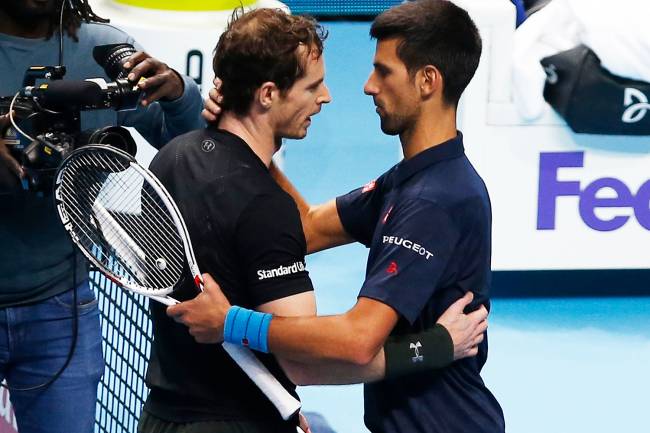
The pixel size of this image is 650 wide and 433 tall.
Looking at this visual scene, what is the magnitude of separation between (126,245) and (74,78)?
53cm

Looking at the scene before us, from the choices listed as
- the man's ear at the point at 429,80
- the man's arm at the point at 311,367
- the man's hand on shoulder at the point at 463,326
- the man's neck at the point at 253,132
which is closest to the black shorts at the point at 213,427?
the man's arm at the point at 311,367

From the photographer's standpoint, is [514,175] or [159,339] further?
[514,175]

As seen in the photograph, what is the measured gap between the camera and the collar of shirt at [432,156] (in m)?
2.69

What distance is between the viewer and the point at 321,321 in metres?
2.52

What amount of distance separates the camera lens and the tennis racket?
0.75 ft

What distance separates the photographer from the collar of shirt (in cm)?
269

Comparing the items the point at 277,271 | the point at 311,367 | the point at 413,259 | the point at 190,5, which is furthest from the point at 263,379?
the point at 190,5

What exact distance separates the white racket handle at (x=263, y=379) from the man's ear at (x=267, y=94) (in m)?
0.43

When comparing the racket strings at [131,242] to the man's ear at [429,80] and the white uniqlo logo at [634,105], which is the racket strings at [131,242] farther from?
the white uniqlo logo at [634,105]

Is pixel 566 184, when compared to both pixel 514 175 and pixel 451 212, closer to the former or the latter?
pixel 514 175

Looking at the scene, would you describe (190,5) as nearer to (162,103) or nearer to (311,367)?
(162,103)

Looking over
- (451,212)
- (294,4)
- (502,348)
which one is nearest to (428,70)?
(451,212)

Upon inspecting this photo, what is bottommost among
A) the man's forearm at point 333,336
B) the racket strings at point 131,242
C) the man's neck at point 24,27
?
the man's forearm at point 333,336

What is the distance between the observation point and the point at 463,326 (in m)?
2.64
